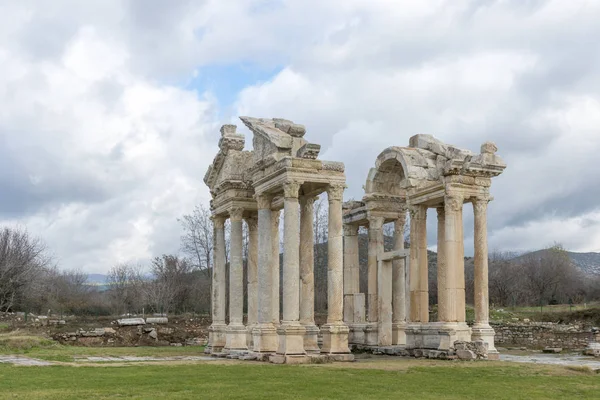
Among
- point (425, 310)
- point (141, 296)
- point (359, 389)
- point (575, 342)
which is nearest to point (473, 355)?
point (425, 310)

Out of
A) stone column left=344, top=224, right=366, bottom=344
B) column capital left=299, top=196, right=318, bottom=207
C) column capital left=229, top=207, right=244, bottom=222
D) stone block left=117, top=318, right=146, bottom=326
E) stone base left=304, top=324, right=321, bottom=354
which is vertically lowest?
stone block left=117, top=318, right=146, bottom=326

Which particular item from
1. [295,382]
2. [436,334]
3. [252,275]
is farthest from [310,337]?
[295,382]

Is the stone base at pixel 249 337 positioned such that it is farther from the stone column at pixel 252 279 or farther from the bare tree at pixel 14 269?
the bare tree at pixel 14 269

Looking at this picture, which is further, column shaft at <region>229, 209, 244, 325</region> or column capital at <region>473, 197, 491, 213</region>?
column shaft at <region>229, 209, 244, 325</region>

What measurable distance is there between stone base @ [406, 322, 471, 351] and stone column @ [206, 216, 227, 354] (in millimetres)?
8179

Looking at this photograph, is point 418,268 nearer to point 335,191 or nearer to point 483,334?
point 483,334

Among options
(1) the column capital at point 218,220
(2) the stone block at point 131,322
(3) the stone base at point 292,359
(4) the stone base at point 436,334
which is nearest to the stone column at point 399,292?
(4) the stone base at point 436,334

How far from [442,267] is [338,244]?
4.97 meters

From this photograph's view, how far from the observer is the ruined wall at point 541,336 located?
38125 millimetres

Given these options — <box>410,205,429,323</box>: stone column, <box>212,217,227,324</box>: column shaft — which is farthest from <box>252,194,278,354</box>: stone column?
<box>410,205,429,323</box>: stone column

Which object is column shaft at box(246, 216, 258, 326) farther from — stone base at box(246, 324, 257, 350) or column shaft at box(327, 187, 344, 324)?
column shaft at box(327, 187, 344, 324)

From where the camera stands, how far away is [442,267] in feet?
92.6

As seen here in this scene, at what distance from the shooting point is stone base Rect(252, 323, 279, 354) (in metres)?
26.6

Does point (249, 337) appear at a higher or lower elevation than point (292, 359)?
higher
